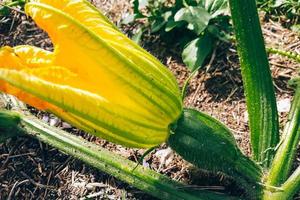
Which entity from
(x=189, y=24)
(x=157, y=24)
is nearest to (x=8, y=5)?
(x=157, y=24)

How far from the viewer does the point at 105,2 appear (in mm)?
3104

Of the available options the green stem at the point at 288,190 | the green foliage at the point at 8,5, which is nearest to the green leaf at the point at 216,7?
the green stem at the point at 288,190

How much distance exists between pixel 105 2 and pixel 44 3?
4.31ft

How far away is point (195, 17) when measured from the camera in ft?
8.43

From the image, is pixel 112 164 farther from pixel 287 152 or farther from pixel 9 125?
pixel 287 152

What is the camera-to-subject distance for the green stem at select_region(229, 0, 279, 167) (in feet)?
7.05

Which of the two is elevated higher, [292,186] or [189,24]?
[189,24]

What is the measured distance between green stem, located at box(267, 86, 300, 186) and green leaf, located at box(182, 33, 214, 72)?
0.52 m

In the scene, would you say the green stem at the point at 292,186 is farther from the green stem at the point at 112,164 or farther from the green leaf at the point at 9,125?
the green leaf at the point at 9,125

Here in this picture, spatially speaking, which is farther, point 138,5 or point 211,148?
point 138,5

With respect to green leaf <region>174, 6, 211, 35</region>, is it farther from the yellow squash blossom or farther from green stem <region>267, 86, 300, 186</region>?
the yellow squash blossom

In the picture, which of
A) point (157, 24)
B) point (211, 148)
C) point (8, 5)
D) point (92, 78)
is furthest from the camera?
point (8, 5)

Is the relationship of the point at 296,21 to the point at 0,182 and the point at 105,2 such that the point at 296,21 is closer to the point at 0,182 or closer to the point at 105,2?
the point at 105,2

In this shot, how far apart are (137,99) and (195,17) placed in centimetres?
87
